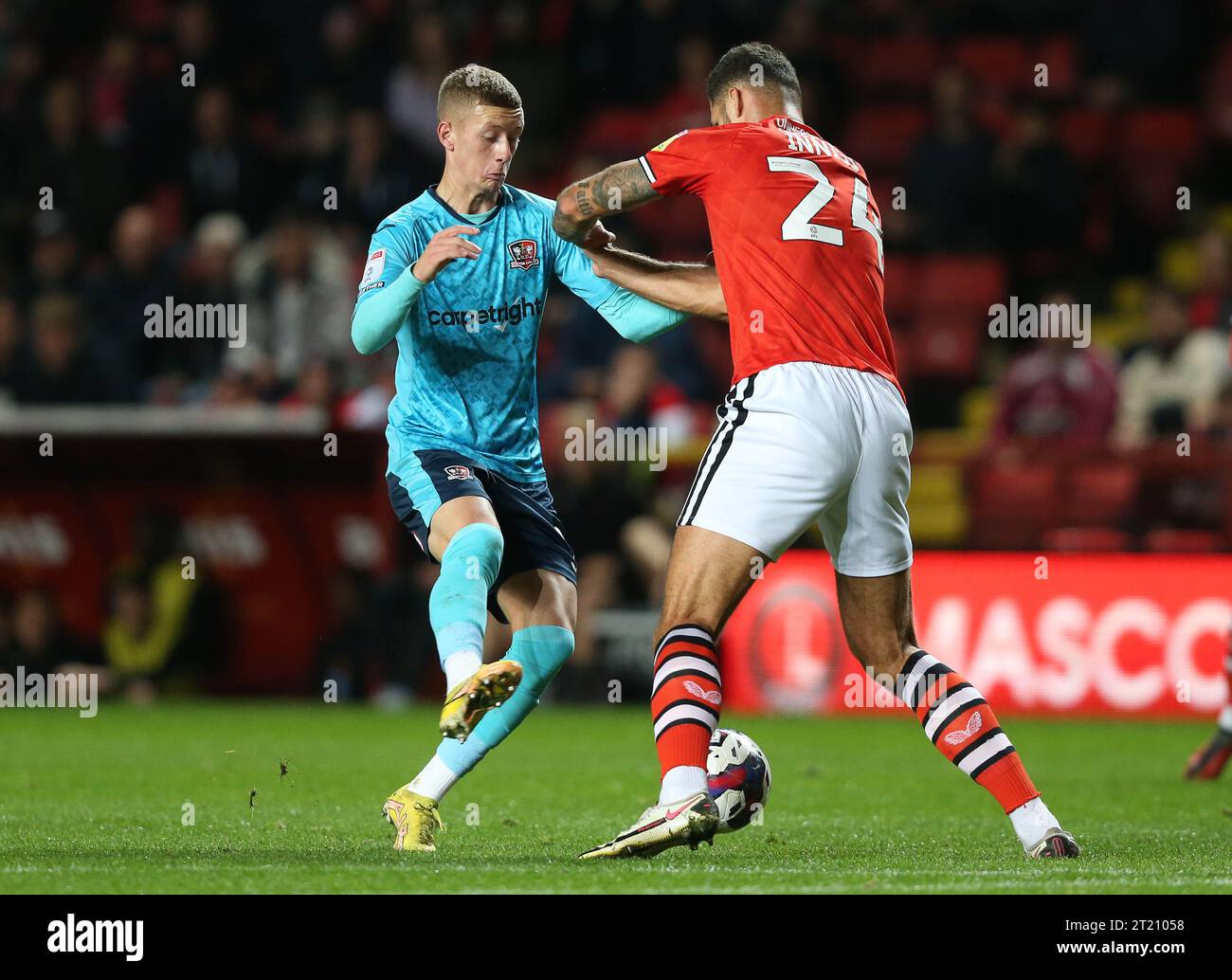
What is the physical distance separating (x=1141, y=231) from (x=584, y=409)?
6401mm

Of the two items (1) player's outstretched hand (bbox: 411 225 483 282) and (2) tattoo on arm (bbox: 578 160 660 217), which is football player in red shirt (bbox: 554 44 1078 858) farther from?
(1) player's outstretched hand (bbox: 411 225 483 282)

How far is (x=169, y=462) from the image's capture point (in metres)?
13.8

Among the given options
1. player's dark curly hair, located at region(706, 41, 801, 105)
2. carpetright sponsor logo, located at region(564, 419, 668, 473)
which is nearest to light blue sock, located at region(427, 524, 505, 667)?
player's dark curly hair, located at region(706, 41, 801, 105)

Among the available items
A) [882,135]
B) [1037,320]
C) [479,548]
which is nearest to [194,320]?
[882,135]

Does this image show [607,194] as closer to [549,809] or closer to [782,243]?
[782,243]

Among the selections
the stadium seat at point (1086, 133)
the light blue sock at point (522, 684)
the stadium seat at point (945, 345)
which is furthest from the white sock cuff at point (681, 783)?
the stadium seat at point (1086, 133)

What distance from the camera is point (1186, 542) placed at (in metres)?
12.3

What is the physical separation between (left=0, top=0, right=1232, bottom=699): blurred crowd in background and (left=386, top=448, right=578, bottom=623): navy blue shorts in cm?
661

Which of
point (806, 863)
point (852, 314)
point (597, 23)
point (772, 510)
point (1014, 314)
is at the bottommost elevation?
point (806, 863)

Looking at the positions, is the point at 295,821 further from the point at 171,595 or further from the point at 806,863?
the point at 171,595

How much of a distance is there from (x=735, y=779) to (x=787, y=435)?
46.9 inches

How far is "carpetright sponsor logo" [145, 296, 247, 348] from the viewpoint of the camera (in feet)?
49.0

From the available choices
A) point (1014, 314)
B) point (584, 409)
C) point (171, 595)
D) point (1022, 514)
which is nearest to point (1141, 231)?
point (1014, 314)
